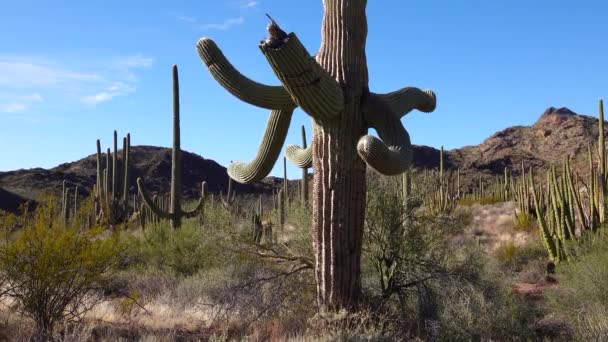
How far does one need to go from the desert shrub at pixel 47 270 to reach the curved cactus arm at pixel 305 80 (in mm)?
3838

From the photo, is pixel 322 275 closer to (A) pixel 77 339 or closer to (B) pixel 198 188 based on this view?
(A) pixel 77 339

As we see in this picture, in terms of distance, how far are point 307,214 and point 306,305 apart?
2.05 meters

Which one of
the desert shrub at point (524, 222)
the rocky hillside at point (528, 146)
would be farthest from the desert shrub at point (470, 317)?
the rocky hillside at point (528, 146)

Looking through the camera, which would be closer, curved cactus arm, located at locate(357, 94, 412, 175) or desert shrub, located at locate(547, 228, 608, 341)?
curved cactus arm, located at locate(357, 94, 412, 175)

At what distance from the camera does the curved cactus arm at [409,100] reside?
332 inches

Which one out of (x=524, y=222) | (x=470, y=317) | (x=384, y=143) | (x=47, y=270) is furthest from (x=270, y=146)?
(x=524, y=222)

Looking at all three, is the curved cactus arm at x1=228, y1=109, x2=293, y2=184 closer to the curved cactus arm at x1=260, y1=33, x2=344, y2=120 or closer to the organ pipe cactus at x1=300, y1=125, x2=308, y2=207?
the curved cactus arm at x1=260, y1=33, x2=344, y2=120

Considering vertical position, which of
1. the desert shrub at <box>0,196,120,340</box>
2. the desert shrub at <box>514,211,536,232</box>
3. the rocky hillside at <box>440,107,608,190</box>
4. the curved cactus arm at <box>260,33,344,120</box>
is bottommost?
the desert shrub at <box>0,196,120,340</box>

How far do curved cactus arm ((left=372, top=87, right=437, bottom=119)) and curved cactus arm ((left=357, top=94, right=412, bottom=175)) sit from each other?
1.36 feet

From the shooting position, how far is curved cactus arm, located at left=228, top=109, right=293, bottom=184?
8195 millimetres

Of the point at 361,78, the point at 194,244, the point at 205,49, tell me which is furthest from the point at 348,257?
the point at 194,244

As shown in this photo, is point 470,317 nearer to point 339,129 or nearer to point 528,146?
point 339,129

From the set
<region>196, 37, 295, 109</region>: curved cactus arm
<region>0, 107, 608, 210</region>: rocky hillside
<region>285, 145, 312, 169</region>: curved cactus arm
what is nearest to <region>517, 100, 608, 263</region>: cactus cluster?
<region>285, 145, 312, 169</region>: curved cactus arm

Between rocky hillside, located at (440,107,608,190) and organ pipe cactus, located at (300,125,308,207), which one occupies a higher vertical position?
rocky hillside, located at (440,107,608,190)
